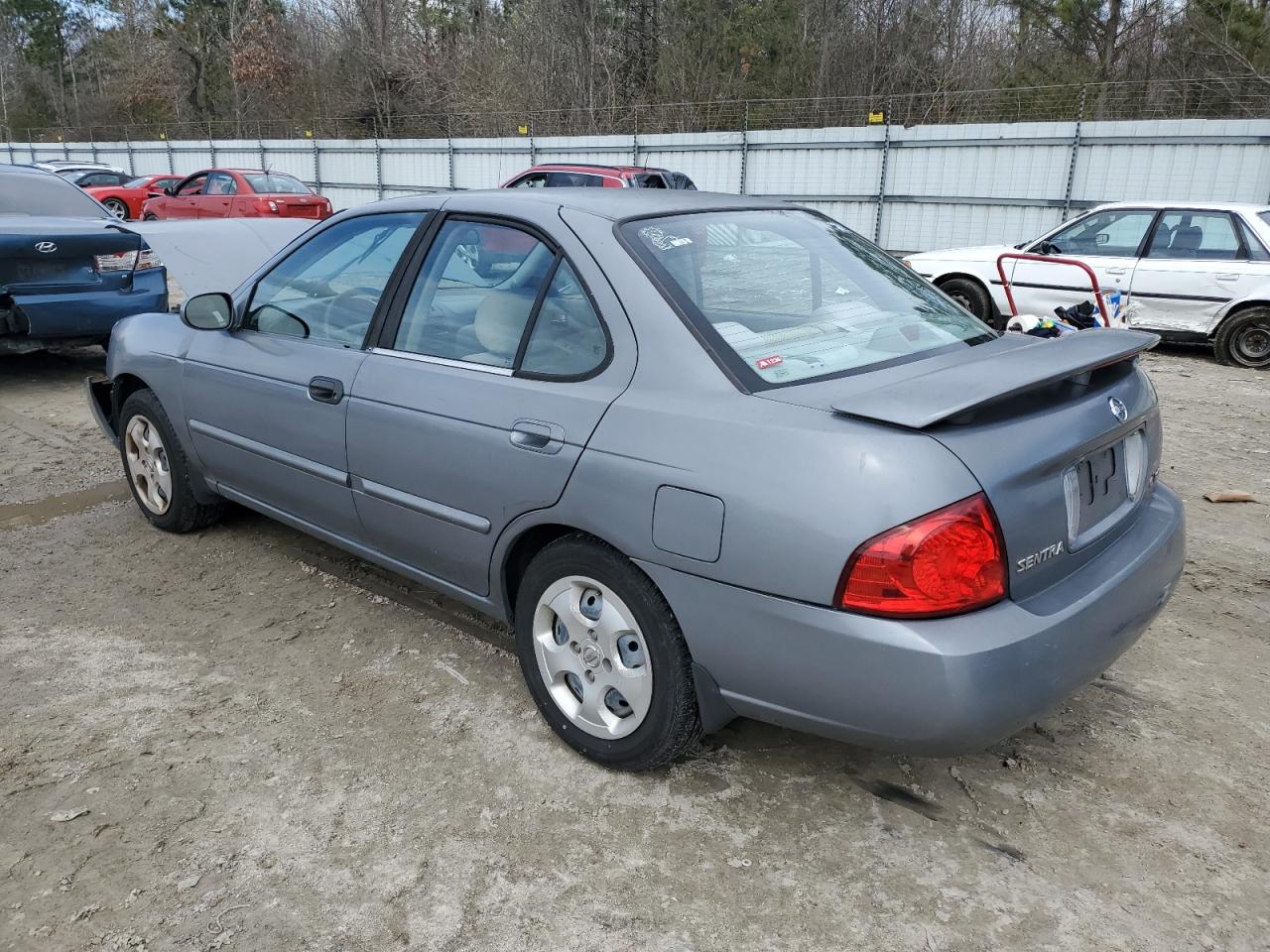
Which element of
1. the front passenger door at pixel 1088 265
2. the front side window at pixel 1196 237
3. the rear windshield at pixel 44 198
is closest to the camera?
the rear windshield at pixel 44 198

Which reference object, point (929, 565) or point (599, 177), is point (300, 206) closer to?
point (599, 177)

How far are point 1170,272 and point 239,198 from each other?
14286 millimetres

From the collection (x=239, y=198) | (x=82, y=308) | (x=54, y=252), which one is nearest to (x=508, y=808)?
(x=82, y=308)

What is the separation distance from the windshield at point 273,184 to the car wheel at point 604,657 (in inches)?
637

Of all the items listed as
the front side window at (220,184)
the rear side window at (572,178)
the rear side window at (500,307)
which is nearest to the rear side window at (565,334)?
the rear side window at (500,307)

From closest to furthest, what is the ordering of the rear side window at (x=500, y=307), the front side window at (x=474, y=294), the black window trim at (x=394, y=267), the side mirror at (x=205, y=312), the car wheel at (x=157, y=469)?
the rear side window at (x=500, y=307) < the front side window at (x=474, y=294) < the black window trim at (x=394, y=267) < the side mirror at (x=205, y=312) < the car wheel at (x=157, y=469)

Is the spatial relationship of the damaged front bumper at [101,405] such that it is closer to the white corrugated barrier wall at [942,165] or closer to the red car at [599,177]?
the red car at [599,177]

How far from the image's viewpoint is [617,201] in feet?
10.1

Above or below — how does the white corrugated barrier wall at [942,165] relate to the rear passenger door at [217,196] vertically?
above

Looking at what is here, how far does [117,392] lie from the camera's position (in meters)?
4.77

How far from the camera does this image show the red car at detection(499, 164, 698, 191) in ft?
43.2

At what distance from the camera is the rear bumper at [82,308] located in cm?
704

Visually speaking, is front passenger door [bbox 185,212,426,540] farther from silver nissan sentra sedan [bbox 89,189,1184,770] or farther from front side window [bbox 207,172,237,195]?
front side window [bbox 207,172,237,195]

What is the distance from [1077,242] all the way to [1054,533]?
8.58m
